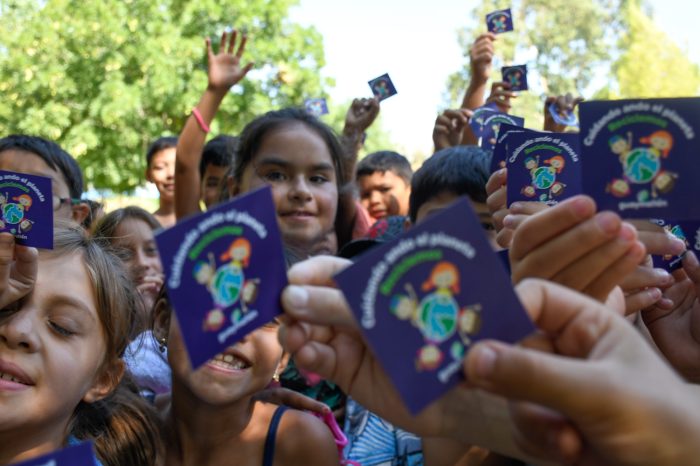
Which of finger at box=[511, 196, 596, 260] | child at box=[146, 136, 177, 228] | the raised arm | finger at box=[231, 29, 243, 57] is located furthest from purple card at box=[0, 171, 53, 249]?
child at box=[146, 136, 177, 228]

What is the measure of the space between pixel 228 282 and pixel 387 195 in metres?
4.14

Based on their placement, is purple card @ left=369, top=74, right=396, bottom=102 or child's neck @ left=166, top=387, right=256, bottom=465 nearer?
child's neck @ left=166, top=387, right=256, bottom=465

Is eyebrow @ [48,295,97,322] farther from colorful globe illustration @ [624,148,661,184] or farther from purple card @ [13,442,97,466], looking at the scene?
colorful globe illustration @ [624,148,661,184]

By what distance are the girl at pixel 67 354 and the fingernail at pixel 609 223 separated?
1290 millimetres

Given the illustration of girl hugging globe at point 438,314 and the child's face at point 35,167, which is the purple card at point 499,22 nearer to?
the child's face at point 35,167

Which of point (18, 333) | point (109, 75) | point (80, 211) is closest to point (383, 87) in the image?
point (80, 211)

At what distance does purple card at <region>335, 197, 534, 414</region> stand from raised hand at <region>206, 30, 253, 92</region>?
126 inches

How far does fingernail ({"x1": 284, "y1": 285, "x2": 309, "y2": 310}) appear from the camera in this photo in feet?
3.40

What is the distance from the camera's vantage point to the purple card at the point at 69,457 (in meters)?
0.98

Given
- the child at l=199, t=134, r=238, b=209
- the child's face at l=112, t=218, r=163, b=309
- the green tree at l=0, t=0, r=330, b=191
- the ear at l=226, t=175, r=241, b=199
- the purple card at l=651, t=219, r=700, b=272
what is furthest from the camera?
the green tree at l=0, t=0, r=330, b=191

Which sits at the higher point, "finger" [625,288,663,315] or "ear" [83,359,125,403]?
"finger" [625,288,663,315]

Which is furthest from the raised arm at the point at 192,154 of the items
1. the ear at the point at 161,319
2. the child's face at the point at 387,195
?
the child's face at the point at 387,195

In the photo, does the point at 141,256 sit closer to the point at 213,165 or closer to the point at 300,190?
the point at 300,190

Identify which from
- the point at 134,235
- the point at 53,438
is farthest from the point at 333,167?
the point at 53,438
